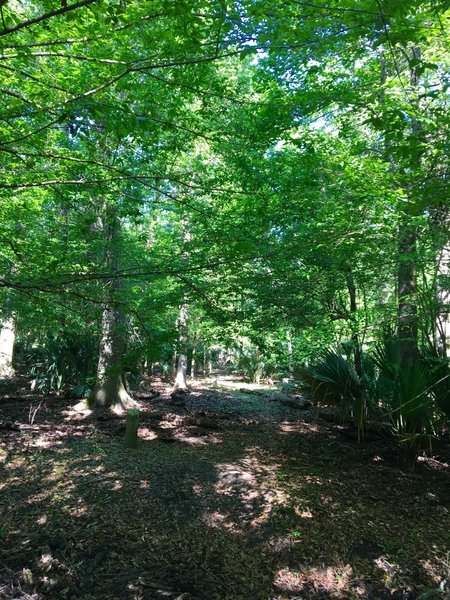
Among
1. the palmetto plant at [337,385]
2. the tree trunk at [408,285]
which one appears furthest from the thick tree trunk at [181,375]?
the tree trunk at [408,285]

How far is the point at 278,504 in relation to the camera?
4578 mm

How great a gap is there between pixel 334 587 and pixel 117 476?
3.01 meters

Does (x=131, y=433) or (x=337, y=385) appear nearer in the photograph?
(x=337, y=385)

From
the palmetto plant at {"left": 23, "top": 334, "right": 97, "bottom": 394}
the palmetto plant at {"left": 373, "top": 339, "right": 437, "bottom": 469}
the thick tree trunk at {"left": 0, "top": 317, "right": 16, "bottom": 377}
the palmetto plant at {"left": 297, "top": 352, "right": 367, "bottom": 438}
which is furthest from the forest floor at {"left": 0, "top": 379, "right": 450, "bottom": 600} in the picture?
the thick tree trunk at {"left": 0, "top": 317, "right": 16, "bottom": 377}

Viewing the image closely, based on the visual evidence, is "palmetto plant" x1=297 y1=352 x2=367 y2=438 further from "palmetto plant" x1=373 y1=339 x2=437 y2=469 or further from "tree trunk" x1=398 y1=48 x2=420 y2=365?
"tree trunk" x1=398 y1=48 x2=420 y2=365

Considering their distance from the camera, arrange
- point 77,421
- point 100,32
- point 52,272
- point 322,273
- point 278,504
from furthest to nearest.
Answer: point 77,421 → point 322,273 → point 278,504 → point 52,272 → point 100,32

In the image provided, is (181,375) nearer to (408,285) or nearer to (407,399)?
(408,285)

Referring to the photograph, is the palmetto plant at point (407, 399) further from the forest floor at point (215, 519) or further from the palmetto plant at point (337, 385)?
the forest floor at point (215, 519)

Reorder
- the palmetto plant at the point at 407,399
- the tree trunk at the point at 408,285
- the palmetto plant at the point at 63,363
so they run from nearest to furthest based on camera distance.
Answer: the palmetto plant at the point at 407,399
the tree trunk at the point at 408,285
the palmetto plant at the point at 63,363

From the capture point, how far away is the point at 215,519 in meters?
4.33

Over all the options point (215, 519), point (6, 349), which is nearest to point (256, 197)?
point (215, 519)

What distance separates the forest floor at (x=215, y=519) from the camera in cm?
333

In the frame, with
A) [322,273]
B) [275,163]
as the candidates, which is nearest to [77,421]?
[322,273]

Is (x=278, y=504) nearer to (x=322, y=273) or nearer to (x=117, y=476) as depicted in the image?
(x=117, y=476)
